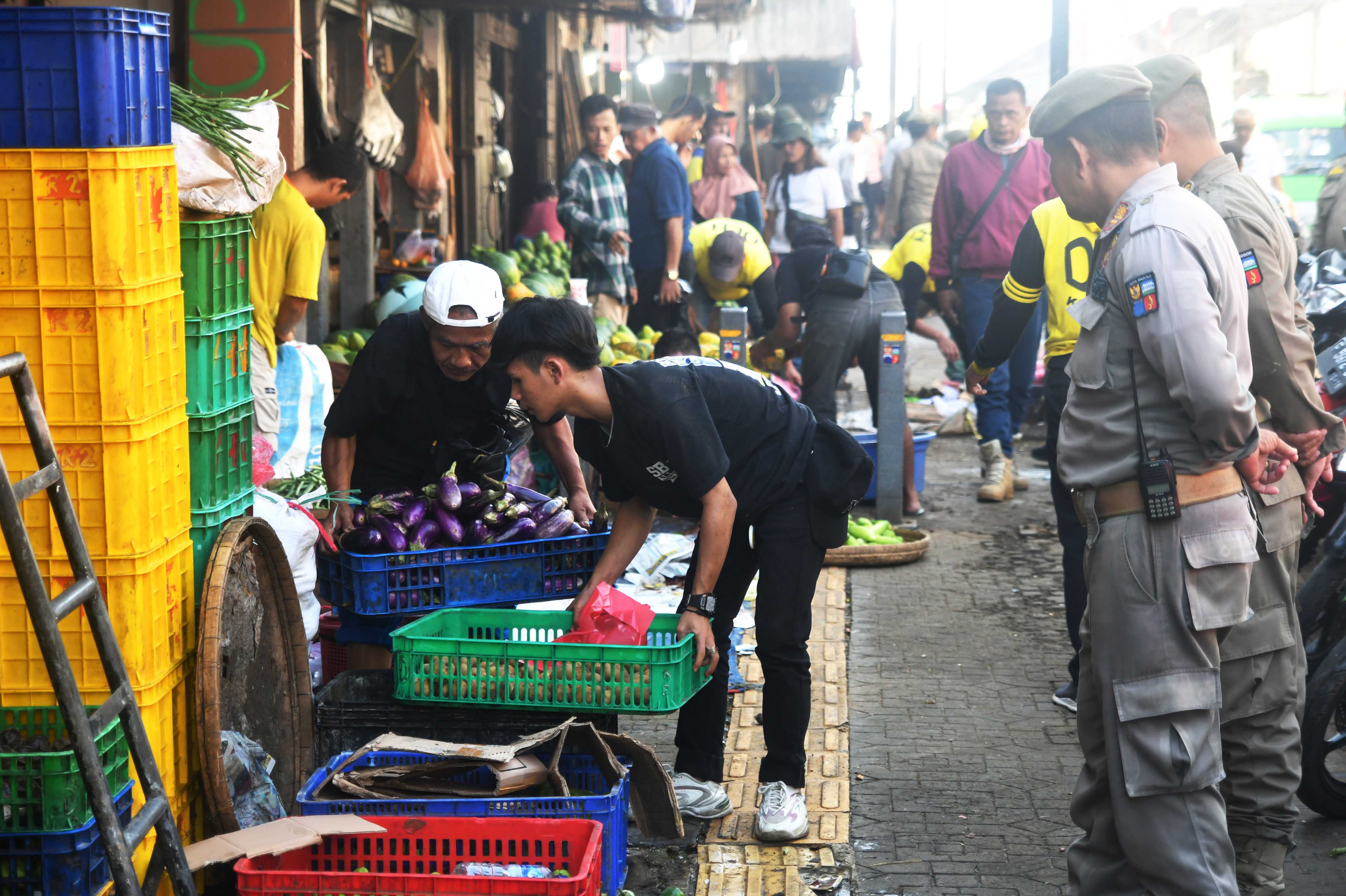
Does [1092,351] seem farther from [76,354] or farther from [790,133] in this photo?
[790,133]

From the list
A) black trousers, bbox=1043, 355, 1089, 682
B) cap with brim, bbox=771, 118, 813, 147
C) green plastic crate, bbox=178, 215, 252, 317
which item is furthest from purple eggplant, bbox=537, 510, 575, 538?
cap with brim, bbox=771, 118, 813, 147

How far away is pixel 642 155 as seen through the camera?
32.0ft

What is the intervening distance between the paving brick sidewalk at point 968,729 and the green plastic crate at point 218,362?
227cm

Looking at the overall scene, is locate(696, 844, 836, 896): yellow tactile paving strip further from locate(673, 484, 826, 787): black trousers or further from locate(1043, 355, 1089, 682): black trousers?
locate(1043, 355, 1089, 682): black trousers

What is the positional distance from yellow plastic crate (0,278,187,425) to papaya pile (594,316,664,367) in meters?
5.26

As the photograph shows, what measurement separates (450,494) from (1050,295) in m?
2.80

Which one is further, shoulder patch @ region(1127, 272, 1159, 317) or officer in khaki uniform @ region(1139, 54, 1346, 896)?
officer in khaki uniform @ region(1139, 54, 1346, 896)

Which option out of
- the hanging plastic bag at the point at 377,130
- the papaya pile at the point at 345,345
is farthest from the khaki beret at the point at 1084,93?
the hanging plastic bag at the point at 377,130

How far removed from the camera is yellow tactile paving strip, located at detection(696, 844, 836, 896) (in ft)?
12.4

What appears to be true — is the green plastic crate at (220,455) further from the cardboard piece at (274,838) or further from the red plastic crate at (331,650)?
the red plastic crate at (331,650)

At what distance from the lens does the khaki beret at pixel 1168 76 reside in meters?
3.76

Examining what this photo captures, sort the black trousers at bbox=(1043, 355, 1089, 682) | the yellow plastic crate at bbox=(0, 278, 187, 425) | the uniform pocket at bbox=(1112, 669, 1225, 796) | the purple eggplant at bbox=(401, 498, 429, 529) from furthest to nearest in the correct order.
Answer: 1. the black trousers at bbox=(1043, 355, 1089, 682)
2. the purple eggplant at bbox=(401, 498, 429, 529)
3. the uniform pocket at bbox=(1112, 669, 1225, 796)
4. the yellow plastic crate at bbox=(0, 278, 187, 425)

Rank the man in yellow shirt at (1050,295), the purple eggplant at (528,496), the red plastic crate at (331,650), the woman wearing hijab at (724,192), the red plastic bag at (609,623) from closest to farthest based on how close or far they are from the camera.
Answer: the red plastic bag at (609,623) → the purple eggplant at (528,496) → the red plastic crate at (331,650) → the man in yellow shirt at (1050,295) → the woman wearing hijab at (724,192)

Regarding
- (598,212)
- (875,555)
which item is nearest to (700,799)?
(875,555)
